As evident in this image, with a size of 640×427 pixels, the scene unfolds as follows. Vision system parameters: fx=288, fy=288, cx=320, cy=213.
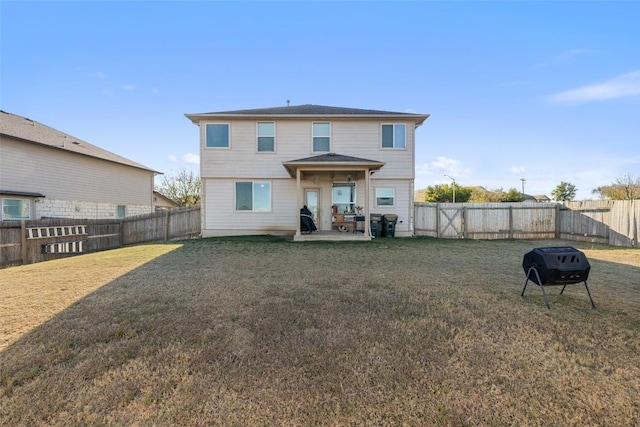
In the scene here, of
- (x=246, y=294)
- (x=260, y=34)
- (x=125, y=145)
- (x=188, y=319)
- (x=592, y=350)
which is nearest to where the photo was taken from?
(x=592, y=350)

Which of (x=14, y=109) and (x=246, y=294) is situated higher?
(x=14, y=109)

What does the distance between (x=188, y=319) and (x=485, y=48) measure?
50.7 ft

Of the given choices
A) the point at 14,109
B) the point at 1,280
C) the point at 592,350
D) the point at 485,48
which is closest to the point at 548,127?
the point at 485,48

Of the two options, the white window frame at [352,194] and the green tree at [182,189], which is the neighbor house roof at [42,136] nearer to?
the green tree at [182,189]

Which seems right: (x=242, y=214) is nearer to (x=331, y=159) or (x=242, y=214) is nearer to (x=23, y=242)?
(x=331, y=159)

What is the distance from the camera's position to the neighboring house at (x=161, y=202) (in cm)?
2416

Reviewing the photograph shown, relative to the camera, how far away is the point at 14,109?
16562 mm

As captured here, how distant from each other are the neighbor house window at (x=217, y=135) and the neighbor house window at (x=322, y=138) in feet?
13.1

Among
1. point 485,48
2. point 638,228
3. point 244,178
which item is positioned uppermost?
point 485,48

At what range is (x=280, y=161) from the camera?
13.1 meters

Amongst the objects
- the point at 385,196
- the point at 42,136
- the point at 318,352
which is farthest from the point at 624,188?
the point at 42,136

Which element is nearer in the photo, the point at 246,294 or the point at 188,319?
the point at 188,319

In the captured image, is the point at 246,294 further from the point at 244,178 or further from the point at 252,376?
the point at 244,178

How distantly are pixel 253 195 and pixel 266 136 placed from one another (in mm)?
2764
